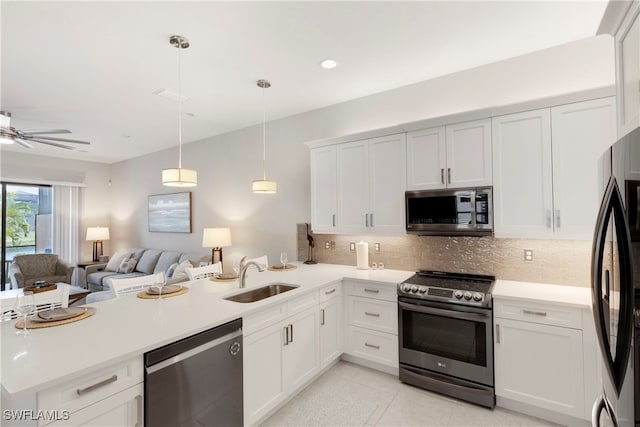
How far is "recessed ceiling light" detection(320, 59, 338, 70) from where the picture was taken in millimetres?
2762

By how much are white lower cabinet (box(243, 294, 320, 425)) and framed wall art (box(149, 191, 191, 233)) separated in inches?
150

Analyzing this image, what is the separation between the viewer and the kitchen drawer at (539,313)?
2064 mm

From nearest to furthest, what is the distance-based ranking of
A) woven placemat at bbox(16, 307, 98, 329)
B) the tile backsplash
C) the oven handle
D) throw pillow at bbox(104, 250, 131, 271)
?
1. woven placemat at bbox(16, 307, 98, 329)
2. the oven handle
3. the tile backsplash
4. throw pillow at bbox(104, 250, 131, 271)

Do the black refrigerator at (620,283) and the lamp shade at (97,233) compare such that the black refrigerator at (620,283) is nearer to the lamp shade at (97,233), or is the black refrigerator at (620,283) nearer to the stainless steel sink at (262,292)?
the stainless steel sink at (262,292)

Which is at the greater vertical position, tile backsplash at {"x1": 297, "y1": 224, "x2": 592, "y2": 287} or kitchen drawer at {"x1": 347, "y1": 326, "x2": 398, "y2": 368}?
tile backsplash at {"x1": 297, "y1": 224, "x2": 592, "y2": 287}

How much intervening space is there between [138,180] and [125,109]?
10.3ft

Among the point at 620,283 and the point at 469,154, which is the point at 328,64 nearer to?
the point at 469,154

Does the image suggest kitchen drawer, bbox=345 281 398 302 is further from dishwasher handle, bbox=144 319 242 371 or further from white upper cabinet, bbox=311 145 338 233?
dishwasher handle, bbox=144 319 242 371

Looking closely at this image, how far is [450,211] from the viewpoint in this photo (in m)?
2.68

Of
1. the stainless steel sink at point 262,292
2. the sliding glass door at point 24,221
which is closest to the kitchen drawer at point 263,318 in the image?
the stainless steel sink at point 262,292

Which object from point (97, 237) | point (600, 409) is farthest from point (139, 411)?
point (97, 237)

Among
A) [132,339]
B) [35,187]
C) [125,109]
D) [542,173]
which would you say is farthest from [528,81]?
[35,187]

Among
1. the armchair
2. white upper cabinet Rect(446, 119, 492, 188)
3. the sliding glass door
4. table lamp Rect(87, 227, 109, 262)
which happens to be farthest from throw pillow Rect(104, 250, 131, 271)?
white upper cabinet Rect(446, 119, 492, 188)

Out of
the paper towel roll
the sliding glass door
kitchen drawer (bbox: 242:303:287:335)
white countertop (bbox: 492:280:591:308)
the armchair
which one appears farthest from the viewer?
the sliding glass door
